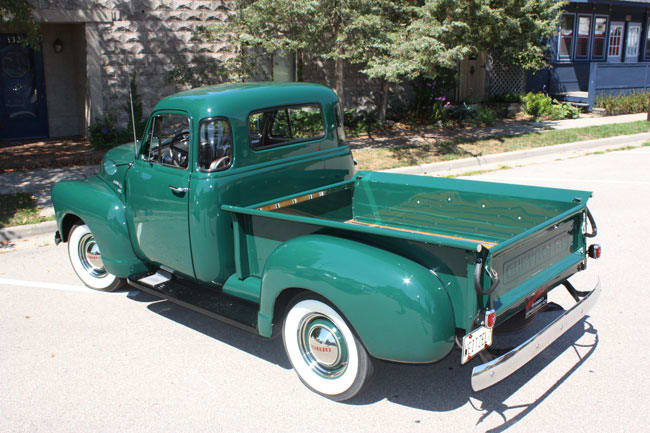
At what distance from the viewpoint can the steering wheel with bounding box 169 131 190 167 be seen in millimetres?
4932

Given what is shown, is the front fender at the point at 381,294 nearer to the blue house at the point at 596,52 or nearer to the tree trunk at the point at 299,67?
the tree trunk at the point at 299,67

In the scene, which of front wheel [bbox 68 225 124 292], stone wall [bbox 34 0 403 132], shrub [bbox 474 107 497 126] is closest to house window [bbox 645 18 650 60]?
shrub [bbox 474 107 497 126]

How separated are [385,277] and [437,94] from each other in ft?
48.1

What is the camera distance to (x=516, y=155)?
12.7m

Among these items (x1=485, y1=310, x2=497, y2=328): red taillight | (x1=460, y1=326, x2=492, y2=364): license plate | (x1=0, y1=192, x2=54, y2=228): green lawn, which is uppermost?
(x1=485, y1=310, x2=497, y2=328): red taillight

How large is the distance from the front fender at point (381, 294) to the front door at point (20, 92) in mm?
12482

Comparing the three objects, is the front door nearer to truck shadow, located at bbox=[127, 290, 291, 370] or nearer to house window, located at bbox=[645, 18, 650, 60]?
truck shadow, located at bbox=[127, 290, 291, 370]

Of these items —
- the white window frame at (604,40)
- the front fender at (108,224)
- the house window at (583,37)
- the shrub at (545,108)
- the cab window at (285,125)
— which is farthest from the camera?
the white window frame at (604,40)

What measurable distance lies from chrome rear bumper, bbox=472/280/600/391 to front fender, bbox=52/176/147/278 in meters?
3.25

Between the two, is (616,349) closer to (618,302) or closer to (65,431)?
(618,302)

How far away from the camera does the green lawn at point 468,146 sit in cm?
1197

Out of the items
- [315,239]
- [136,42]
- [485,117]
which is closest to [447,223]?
[315,239]

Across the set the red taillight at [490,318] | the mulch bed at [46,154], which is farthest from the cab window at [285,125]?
the mulch bed at [46,154]

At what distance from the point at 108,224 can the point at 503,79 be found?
17.4m
